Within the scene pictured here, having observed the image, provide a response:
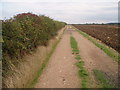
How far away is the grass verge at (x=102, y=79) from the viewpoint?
7.36m

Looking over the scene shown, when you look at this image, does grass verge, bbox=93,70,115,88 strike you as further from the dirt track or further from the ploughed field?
the ploughed field

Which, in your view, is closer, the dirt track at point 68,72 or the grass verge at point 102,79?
the grass verge at point 102,79

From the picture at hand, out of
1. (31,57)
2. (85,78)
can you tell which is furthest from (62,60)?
(85,78)

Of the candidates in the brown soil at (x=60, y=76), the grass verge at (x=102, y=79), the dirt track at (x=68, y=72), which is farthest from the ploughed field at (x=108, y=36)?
the grass verge at (x=102, y=79)

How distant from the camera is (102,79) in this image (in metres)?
8.01

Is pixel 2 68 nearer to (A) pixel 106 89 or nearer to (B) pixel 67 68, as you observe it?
(A) pixel 106 89

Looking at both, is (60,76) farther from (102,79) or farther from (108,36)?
(108,36)

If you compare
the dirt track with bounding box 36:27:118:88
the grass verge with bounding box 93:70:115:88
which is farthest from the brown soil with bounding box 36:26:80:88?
the grass verge with bounding box 93:70:115:88

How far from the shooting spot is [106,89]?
6.99m

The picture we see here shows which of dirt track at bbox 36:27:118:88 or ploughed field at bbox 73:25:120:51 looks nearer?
dirt track at bbox 36:27:118:88

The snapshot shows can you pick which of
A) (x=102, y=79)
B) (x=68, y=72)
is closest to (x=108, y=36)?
(x=68, y=72)

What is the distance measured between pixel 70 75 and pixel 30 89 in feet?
6.92

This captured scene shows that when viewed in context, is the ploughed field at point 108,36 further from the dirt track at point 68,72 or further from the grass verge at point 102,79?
the grass verge at point 102,79

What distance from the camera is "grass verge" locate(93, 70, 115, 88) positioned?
736 centimetres
